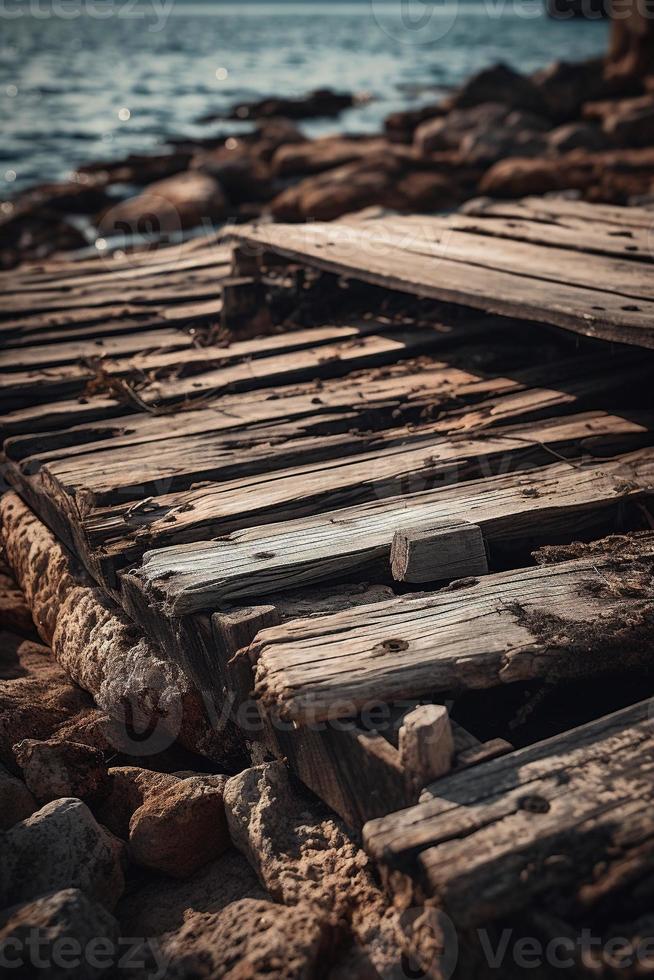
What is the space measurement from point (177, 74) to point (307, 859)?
196ft

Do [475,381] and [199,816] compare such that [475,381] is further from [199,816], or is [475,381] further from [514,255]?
[199,816]

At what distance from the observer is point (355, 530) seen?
2.92m

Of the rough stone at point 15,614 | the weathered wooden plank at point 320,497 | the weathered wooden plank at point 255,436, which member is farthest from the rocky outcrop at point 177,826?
the rough stone at point 15,614

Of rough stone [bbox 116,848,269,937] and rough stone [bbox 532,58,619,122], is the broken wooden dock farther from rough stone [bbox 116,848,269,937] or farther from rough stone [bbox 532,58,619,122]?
rough stone [bbox 532,58,619,122]

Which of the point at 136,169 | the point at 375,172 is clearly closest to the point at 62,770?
the point at 375,172

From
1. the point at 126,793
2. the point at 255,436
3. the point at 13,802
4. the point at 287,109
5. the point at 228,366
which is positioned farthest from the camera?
the point at 287,109

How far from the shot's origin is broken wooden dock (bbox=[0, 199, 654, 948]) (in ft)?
6.56

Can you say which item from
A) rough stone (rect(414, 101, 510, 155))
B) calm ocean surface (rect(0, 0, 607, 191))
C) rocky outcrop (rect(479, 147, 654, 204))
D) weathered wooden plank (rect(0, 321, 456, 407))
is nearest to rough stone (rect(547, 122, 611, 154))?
rough stone (rect(414, 101, 510, 155))

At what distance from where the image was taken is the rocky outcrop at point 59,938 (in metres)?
1.90

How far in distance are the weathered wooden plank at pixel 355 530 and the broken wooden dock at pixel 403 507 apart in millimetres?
11

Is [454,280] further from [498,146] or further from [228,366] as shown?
[498,146]

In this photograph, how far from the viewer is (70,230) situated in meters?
13.3

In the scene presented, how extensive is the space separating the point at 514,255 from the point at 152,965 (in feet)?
11.6

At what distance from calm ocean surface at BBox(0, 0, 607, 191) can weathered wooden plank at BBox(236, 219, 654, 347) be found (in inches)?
617
